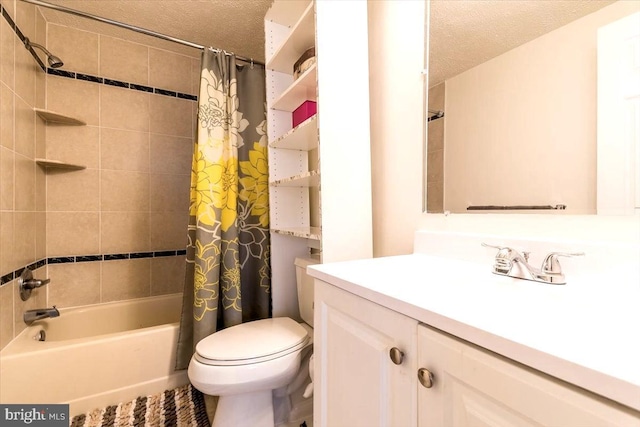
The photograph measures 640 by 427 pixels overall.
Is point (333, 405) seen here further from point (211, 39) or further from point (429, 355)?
point (211, 39)

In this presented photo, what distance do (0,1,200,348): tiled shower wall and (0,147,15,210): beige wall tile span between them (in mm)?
147

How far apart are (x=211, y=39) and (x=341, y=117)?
4.54ft

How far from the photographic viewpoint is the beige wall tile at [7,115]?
4.34 ft

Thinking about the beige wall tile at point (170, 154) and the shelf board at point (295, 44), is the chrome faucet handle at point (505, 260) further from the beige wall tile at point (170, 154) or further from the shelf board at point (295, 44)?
the beige wall tile at point (170, 154)

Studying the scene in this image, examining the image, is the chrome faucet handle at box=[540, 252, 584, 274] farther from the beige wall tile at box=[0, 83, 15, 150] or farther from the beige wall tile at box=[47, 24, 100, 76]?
the beige wall tile at box=[47, 24, 100, 76]

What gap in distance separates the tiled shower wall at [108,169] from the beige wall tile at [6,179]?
15 centimetres

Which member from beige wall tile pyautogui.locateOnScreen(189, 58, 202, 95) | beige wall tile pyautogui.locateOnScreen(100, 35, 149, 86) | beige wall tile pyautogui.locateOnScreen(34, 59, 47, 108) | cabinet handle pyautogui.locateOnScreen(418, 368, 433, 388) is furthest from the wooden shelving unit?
beige wall tile pyautogui.locateOnScreen(34, 59, 47, 108)

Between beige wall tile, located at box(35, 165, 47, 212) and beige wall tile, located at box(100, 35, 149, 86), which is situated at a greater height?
beige wall tile, located at box(100, 35, 149, 86)

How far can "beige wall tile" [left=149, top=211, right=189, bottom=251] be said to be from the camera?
2.15 m

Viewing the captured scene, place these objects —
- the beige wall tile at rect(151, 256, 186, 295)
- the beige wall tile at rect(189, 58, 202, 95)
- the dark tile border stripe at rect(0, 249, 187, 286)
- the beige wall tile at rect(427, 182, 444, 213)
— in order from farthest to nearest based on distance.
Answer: the beige wall tile at rect(189, 58, 202, 95)
the beige wall tile at rect(151, 256, 186, 295)
the dark tile border stripe at rect(0, 249, 187, 286)
the beige wall tile at rect(427, 182, 444, 213)

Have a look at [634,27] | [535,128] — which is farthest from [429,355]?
[634,27]

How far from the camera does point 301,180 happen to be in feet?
4.56

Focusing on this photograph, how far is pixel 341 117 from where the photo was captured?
1176 mm

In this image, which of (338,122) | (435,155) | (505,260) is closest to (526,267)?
(505,260)
